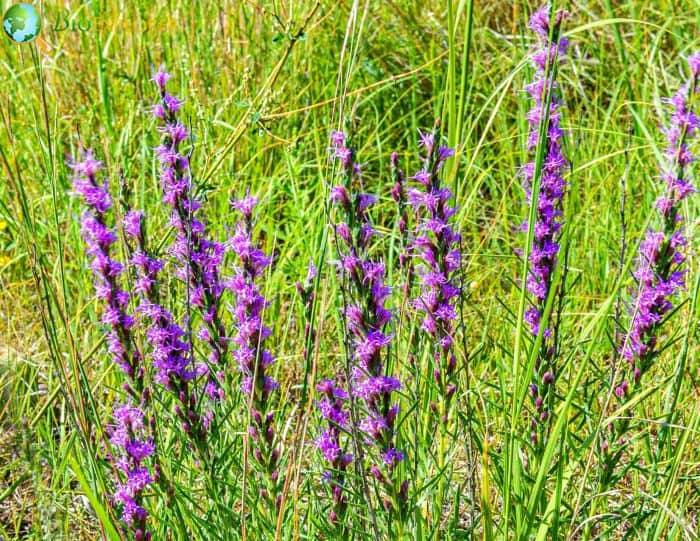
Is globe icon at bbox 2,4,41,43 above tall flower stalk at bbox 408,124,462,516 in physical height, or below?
above

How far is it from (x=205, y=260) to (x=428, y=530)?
Answer: 3.02 ft

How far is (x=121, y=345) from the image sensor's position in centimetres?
203

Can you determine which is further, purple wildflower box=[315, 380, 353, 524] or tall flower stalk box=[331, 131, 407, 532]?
purple wildflower box=[315, 380, 353, 524]

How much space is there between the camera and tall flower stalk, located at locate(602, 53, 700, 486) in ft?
6.62

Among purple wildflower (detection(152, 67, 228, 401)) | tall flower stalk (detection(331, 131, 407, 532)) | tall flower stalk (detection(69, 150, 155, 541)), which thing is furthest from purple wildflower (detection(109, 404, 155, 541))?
tall flower stalk (detection(331, 131, 407, 532))

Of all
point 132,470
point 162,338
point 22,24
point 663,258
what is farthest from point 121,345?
point 663,258

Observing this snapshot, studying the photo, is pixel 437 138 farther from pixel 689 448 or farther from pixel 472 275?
pixel 472 275

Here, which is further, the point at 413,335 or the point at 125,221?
the point at 413,335

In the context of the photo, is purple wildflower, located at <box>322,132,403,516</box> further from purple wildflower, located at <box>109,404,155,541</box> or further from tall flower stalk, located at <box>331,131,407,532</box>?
purple wildflower, located at <box>109,404,155,541</box>

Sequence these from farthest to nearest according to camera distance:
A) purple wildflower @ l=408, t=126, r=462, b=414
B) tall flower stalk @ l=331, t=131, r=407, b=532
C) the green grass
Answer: the green grass < purple wildflower @ l=408, t=126, r=462, b=414 < tall flower stalk @ l=331, t=131, r=407, b=532

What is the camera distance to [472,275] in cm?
388

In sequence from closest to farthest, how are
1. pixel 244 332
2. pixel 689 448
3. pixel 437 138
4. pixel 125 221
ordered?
pixel 437 138
pixel 244 332
pixel 125 221
pixel 689 448

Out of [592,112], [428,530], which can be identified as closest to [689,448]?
[428,530]

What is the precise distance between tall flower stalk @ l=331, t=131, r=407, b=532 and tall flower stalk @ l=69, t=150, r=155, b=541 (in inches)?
21.2
